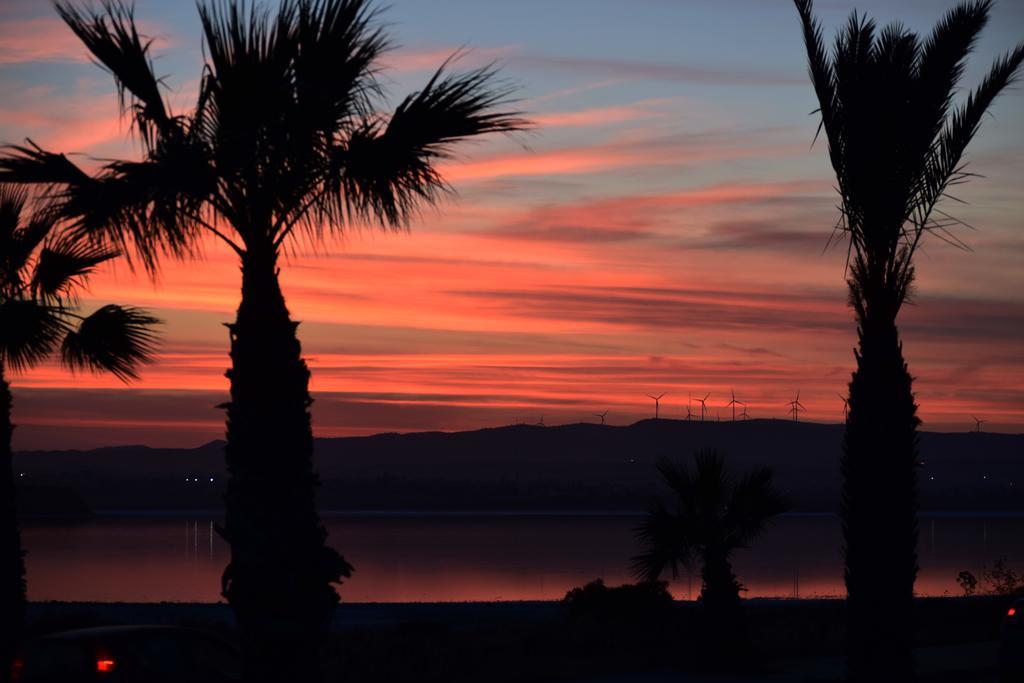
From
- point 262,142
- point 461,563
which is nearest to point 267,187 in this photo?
point 262,142

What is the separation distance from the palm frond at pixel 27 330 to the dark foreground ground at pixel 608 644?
15.3 ft

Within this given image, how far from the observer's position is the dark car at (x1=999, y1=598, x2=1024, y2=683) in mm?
18422

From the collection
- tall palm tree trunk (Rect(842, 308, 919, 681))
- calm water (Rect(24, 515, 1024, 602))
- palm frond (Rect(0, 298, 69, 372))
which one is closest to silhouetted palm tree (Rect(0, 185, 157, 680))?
palm frond (Rect(0, 298, 69, 372))

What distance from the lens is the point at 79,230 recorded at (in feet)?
42.6

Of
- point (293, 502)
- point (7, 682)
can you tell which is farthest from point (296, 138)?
point (7, 682)

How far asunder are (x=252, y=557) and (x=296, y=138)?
4.23 m

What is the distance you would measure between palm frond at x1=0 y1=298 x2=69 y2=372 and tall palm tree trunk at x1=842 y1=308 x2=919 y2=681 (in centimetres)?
1233

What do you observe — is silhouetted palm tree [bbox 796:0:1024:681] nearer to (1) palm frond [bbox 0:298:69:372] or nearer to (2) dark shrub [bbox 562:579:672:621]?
(2) dark shrub [bbox 562:579:672:621]

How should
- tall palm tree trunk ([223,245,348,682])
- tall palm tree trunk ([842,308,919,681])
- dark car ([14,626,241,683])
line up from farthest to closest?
1. tall palm tree trunk ([842,308,919,681])
2. tall palm tree trunk ([223,245,348,682])
3. dark car ([14,626,241,683])

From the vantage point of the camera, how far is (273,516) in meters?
13.2

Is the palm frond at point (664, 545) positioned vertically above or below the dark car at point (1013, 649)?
above

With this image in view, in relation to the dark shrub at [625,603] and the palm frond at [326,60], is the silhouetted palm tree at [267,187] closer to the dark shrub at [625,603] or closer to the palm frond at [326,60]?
the palm frond at [326,60]

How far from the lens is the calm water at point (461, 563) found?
51469 millimetres

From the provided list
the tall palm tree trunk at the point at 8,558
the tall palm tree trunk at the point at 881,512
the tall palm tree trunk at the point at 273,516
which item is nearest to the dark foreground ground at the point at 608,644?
the tall palm tree trunk at the point at 8,558
